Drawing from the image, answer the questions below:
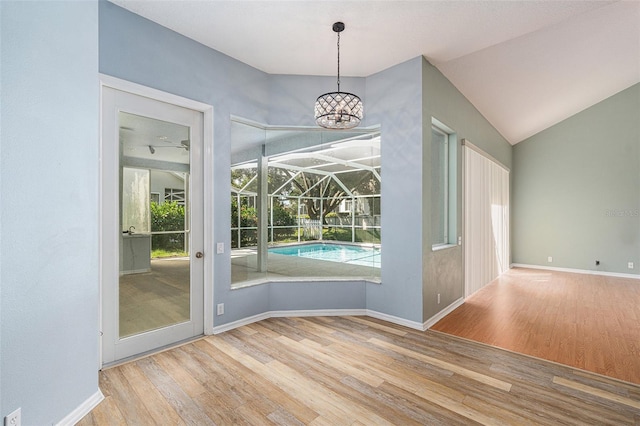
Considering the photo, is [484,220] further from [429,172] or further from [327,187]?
[327,187]

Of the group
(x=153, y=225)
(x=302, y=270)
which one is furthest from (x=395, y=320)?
(x=153, y=225)

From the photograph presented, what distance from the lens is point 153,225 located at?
2.98 metres

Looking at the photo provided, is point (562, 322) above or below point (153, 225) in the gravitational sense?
below

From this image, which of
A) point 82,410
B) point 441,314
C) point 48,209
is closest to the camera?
point 48,209

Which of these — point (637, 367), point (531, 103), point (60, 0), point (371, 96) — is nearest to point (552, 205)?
point (531, 103)

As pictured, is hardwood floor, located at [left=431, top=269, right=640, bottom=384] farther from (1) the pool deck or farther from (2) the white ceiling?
(2) the white ceiling

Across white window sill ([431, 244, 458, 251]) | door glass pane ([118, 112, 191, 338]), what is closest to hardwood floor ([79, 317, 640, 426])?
door glass pane ([118, 112, 191, 338])

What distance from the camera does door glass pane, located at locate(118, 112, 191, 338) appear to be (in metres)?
2.79

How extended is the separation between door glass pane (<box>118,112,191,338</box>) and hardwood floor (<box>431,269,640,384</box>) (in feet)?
10.2

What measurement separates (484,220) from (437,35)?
12.4 feet

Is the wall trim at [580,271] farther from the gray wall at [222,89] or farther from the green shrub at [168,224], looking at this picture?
the green shrub at [168,224]

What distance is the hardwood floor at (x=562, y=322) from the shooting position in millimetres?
2920

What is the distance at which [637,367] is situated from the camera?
2.70 m

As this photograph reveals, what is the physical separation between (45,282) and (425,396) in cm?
269
